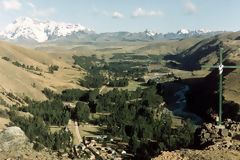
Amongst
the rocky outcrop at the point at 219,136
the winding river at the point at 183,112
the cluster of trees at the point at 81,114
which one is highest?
the rocky outcrop at the point at 219,136

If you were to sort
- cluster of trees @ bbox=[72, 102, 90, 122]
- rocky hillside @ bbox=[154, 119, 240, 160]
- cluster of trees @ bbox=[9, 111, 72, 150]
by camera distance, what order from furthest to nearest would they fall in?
cluster of trees @ bbox=[72, 102, 90, 122] → cluster of trees @ bbox=[9, 111, 72, 150] → rocky hillside @ bbox=[154, 119, 240, 160]

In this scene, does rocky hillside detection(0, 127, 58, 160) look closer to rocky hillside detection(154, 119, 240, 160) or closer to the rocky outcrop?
the rocky outcrop

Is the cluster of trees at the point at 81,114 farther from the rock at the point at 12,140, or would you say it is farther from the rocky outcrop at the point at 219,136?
the rocky outcrop at the point at 219,136

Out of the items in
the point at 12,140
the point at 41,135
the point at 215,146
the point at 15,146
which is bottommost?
Answer: the point at 41,135

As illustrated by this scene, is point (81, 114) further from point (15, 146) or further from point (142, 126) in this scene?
point (15, 146)

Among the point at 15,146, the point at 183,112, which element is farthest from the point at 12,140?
the point at 183,112

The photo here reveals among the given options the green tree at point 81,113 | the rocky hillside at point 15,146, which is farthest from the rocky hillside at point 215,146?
the green tree at point 81,113

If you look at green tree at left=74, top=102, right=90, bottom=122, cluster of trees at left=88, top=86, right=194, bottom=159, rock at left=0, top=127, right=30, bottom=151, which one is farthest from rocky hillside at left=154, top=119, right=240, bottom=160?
green tree at left=74, top=102, right=90, bottom=122

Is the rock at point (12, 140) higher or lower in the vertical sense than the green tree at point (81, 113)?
higher
